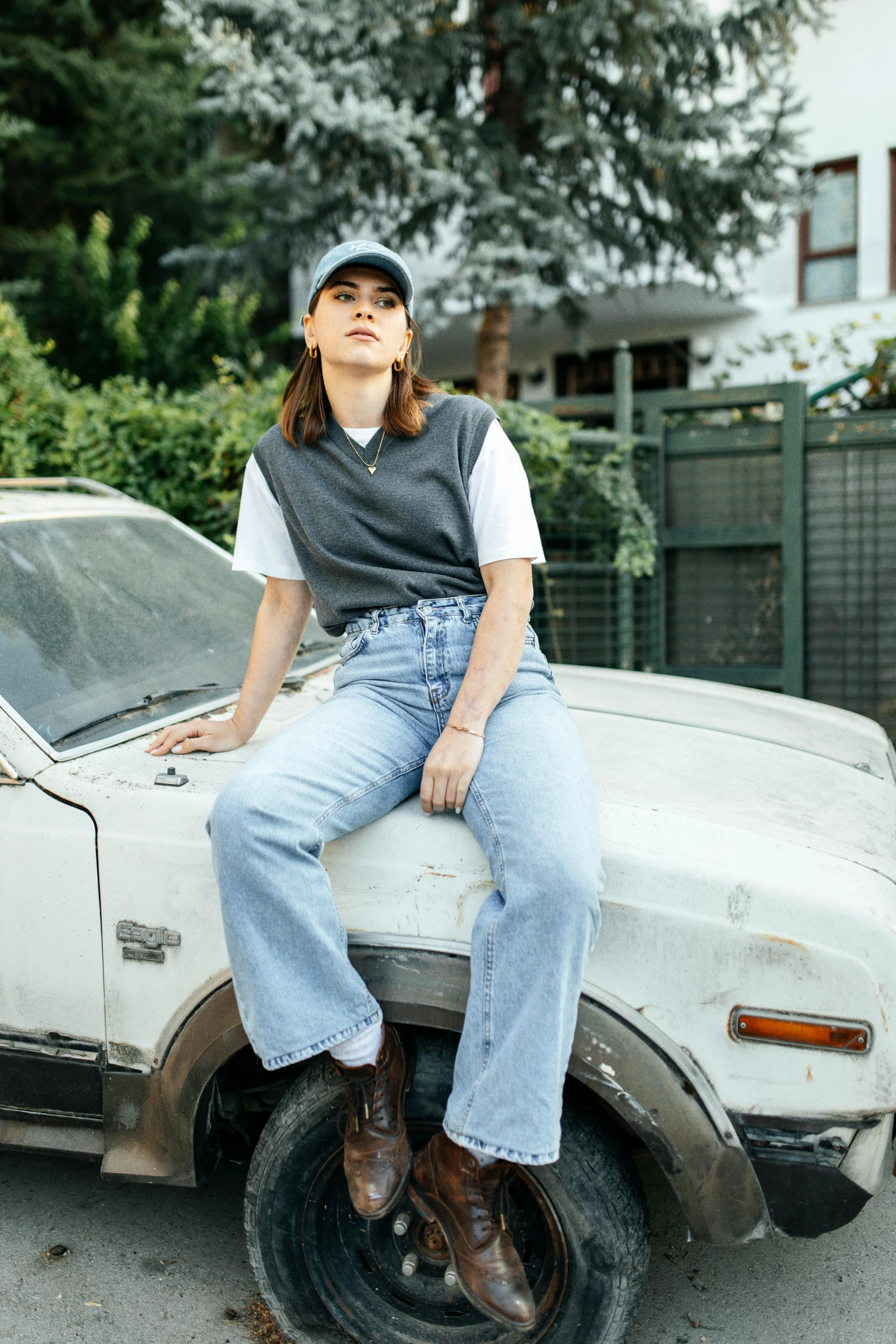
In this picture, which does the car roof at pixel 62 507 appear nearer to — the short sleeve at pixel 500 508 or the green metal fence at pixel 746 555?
the short sleeve at pixel 500 508

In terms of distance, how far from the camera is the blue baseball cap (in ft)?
7.77

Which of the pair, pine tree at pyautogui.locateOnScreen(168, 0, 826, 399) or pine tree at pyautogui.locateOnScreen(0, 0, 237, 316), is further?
pine tree at pyautogui.locateOnScreen(0, 0, 237, 316)

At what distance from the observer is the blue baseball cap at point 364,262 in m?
2.37

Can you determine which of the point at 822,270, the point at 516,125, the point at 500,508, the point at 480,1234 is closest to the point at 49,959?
the point at 480,1234

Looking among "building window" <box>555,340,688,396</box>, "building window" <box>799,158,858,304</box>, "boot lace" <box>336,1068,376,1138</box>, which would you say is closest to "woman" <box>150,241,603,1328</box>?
"boot lace" <box>336,1068,376,1138</box>

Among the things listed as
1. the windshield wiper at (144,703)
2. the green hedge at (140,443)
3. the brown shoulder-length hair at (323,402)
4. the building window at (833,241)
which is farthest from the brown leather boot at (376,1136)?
the building window at (833,241)

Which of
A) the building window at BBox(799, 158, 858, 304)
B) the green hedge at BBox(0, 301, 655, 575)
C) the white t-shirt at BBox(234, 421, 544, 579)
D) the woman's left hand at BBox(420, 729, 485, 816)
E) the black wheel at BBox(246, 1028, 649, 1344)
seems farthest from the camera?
the building window at BBox(799, 158, 858, 304)

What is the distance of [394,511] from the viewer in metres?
2.38

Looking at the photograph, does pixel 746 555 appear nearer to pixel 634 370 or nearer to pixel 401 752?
pixel 401 752

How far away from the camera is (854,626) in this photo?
6.57m

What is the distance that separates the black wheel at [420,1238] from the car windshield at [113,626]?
1012mm

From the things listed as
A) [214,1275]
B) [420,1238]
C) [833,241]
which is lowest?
[214,1275]

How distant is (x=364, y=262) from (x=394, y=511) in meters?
0.56

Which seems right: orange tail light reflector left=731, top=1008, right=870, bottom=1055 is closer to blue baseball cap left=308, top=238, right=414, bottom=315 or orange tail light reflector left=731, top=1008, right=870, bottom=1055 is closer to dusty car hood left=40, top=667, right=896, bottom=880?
dusty car hood left=40, top=667, right=896, bottom=880
